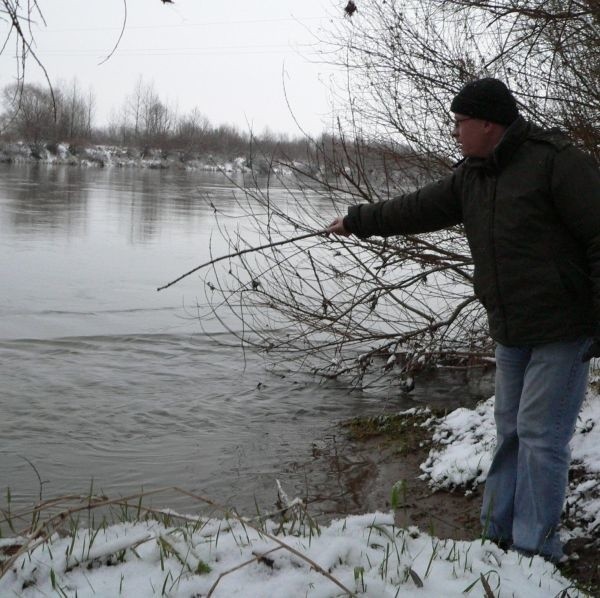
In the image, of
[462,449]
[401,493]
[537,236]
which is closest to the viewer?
[537,236]

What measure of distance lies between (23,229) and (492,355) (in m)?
12.5

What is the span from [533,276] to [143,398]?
16.6 ft

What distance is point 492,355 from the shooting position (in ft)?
24.3

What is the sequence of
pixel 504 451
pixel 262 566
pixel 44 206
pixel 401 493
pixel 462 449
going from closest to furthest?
1. pixel 262 566
2. pixel 504 451
3. pixel 401 493
4. pixel 462 449
5. pixel 44 206

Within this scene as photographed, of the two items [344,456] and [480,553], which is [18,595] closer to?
[480,553]

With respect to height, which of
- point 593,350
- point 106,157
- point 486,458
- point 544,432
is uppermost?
point 106,157

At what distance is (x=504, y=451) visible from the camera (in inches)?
135

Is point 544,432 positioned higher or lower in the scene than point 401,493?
higher

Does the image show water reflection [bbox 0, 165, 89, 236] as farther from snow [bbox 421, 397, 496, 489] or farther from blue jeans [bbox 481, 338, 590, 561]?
blue jeans [bbox 481, 338, 590, 561]

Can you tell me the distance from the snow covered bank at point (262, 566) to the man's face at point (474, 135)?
60.9 inches

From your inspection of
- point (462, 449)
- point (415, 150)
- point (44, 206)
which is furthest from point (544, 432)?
point (44, 206)

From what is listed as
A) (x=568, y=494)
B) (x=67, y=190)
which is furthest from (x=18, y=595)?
(x=67, y=190)

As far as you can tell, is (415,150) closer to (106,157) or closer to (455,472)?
(455,472)

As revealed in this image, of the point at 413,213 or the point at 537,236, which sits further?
the point at 413,213
